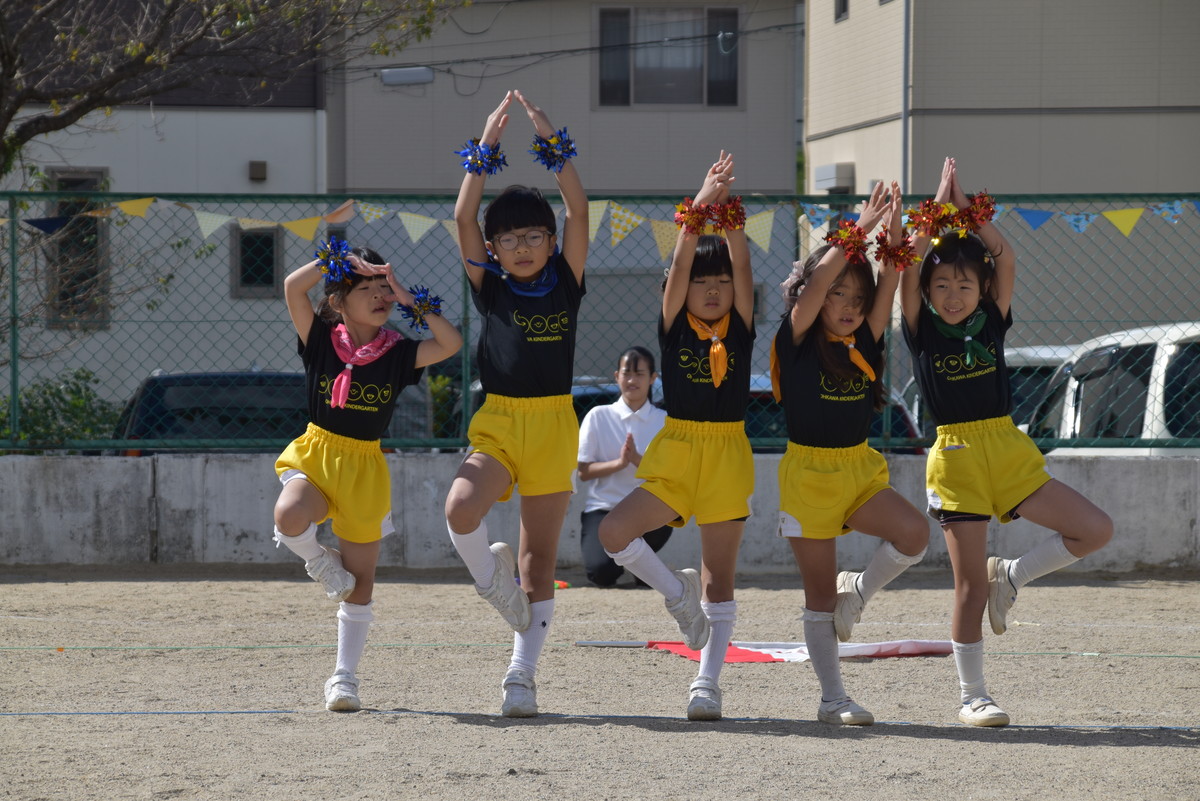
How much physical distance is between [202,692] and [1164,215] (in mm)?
5974

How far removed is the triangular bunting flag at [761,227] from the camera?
7926 mm

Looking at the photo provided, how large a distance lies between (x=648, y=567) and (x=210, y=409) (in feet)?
14.4

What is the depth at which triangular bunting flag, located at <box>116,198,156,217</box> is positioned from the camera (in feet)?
25.7

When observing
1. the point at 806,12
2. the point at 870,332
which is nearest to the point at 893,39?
the point at 806,12

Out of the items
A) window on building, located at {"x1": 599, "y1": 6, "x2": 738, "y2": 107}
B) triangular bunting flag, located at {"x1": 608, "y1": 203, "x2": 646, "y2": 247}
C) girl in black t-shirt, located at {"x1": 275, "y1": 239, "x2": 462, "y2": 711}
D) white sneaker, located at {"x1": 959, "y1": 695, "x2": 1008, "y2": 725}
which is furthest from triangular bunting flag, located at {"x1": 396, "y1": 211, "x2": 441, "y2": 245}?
window on building, located at {"x1": 599, "y1": 6, "x2": 738, "y2": 107}

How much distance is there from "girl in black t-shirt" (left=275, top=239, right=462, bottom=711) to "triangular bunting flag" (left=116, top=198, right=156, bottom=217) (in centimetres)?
325

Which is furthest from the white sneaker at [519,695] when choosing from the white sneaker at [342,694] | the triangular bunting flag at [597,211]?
the triangular bunting flag at [597,211]

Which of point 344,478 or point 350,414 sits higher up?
point 350,414

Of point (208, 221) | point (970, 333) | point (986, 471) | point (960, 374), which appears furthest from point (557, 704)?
point (208, 221)

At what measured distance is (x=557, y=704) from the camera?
5055 millimetres

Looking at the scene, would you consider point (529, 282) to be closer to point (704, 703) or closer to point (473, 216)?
point (473, 216)

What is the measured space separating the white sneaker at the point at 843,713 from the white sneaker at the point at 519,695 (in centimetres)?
100

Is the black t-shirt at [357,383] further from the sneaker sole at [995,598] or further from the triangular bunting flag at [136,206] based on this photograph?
the triangular bunting flag at [136,206]

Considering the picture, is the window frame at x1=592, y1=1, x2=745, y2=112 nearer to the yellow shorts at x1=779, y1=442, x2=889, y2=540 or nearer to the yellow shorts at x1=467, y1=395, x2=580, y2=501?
the yellow shorts at x1=467, y1=395, x2=580, y2=501
